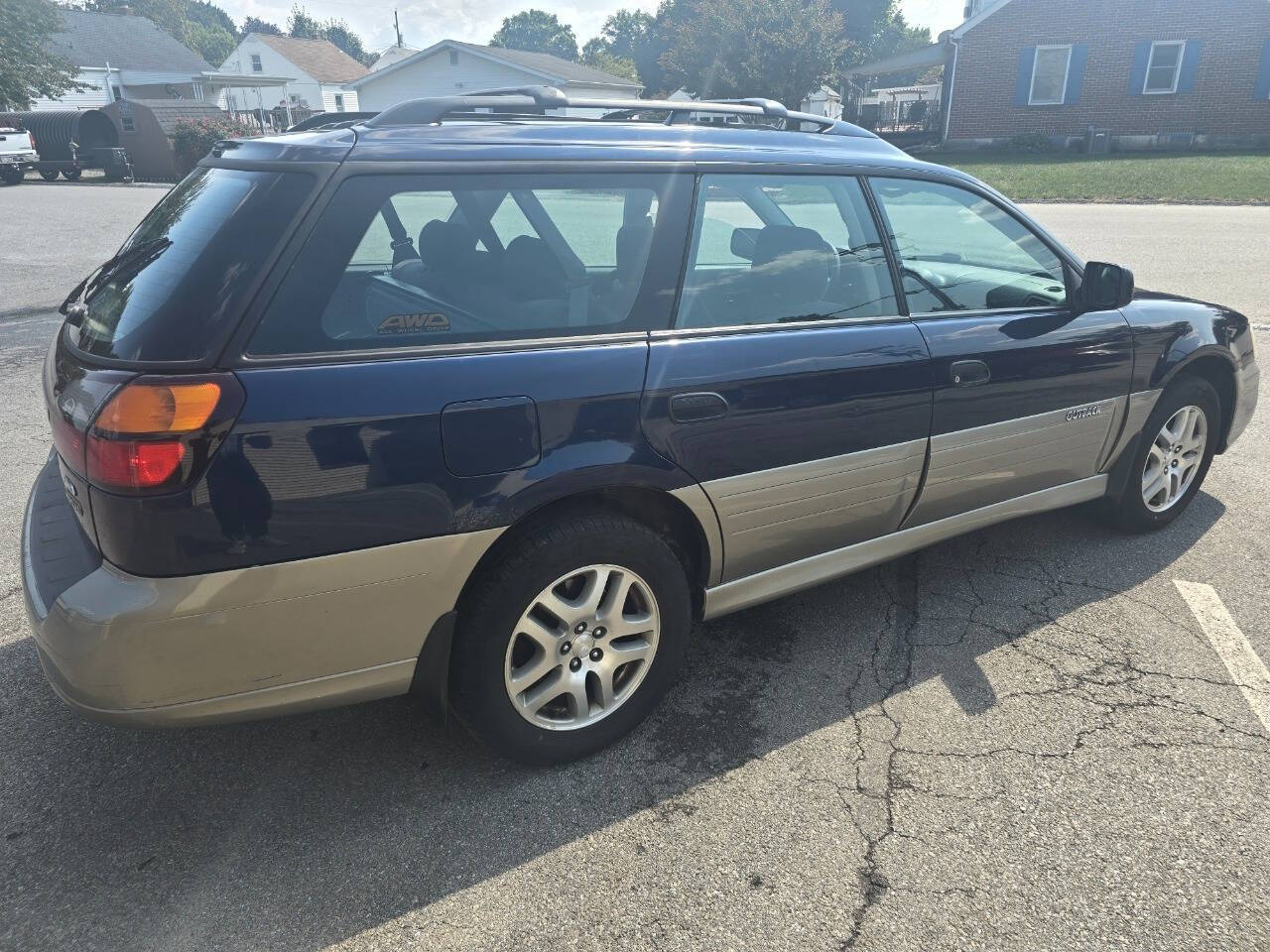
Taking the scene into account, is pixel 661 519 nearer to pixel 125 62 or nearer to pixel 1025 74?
pixel 1025 74

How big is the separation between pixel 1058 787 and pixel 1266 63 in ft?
100

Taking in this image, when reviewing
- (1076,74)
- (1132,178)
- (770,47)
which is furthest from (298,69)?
(1132,178)

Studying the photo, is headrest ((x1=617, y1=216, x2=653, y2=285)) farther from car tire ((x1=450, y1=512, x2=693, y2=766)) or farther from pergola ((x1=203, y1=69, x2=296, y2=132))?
pergola ((x1=203, y1=69, x2=296, y2=132))

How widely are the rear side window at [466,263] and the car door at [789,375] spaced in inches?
8.3

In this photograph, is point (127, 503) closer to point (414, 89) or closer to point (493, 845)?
point (493, 845)

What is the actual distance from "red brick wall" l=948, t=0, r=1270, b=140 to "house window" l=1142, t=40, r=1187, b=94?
24cm

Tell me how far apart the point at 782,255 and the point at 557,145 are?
85 cm

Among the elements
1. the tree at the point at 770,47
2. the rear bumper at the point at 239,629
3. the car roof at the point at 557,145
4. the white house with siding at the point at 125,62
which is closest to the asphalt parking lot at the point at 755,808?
the rear bumper at the point at 239,629

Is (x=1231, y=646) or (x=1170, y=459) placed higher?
(x=1170, y=459)

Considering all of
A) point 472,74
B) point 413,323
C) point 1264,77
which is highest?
point 472,74

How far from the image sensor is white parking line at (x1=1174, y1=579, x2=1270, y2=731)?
304 centimetres

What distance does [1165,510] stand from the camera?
4250 millimetres

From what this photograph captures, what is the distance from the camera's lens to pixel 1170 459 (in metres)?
4.16

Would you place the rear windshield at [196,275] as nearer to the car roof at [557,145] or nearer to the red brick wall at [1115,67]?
the car roof at [557,145]
